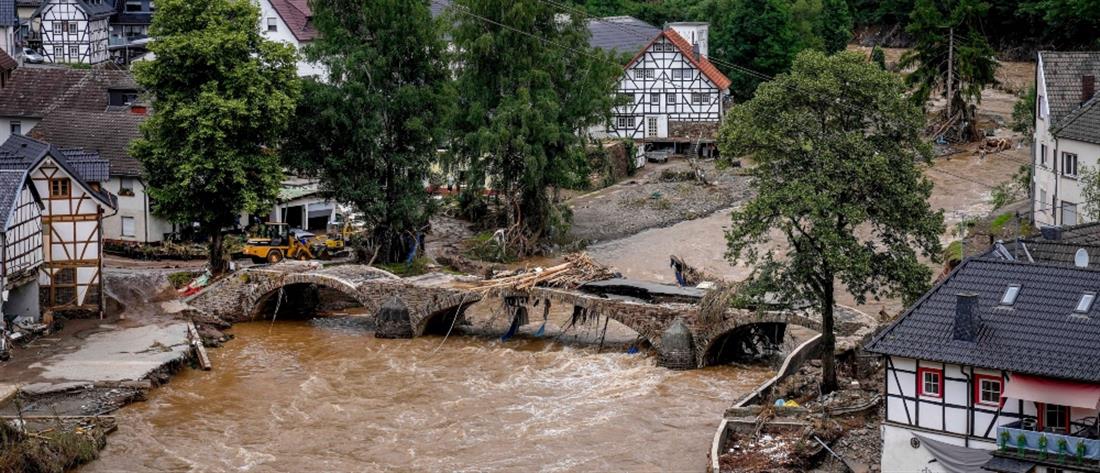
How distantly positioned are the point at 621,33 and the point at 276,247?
155 ft

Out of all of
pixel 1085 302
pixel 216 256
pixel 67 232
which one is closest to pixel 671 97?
pixel 216 256

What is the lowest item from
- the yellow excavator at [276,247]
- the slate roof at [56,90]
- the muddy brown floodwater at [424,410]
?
the muddy brown floodwater at [424,410]

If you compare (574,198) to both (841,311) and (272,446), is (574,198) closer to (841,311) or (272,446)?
(841,311)

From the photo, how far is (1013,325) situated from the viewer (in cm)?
3975

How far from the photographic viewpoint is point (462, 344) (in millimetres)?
63531

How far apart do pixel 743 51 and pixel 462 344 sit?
184 ft

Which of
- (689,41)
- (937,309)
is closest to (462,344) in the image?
(937,309)

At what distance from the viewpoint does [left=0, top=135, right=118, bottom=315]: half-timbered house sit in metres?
63.1

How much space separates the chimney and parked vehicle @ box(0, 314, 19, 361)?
34194 mm

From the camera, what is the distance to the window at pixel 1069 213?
63550mm

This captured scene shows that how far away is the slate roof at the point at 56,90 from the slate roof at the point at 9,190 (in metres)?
25.2

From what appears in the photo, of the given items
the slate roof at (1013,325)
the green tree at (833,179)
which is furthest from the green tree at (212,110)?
the slate roof at (1013,325)

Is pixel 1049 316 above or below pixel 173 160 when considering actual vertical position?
below

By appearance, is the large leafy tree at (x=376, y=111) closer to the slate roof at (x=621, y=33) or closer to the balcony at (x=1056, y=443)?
the slate roof at (x=621, y=33)
